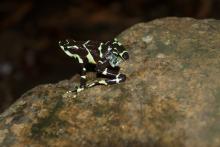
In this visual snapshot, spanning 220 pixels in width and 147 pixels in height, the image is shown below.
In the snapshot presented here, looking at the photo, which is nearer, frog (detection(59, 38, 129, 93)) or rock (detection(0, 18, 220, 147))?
rock (detection(0, 18, 220, 147))

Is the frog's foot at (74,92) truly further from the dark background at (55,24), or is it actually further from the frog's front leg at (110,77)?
the dark background at (55,24)

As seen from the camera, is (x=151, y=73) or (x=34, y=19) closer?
(x=151, y=73)

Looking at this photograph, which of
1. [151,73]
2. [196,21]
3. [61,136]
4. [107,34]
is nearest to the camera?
[61,136]

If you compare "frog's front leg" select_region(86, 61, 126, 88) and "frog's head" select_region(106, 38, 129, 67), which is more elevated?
"frog's head" select_region(106, 38, 129, 67)

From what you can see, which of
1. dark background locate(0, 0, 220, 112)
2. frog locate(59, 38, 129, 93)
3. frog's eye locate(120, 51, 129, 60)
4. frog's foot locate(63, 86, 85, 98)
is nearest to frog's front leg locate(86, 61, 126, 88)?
frog locate(59, 38, 129, 93)

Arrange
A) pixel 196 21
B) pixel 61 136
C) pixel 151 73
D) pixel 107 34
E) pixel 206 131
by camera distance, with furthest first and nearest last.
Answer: pixel 107 34 → pixel 196 21 → pixel 151 73 → pixel 61 136 → pixel 206 131

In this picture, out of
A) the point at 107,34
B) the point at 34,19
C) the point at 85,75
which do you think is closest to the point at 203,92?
the point at 85,75

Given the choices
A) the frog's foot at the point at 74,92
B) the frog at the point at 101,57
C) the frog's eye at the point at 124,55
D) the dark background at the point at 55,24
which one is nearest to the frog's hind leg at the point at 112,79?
the frog at the point at 101,57

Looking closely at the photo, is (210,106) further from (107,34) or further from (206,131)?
(107,34)

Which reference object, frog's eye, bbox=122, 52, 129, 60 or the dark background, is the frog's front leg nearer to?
frog's eye, bbox=122, 52, 129, 60
